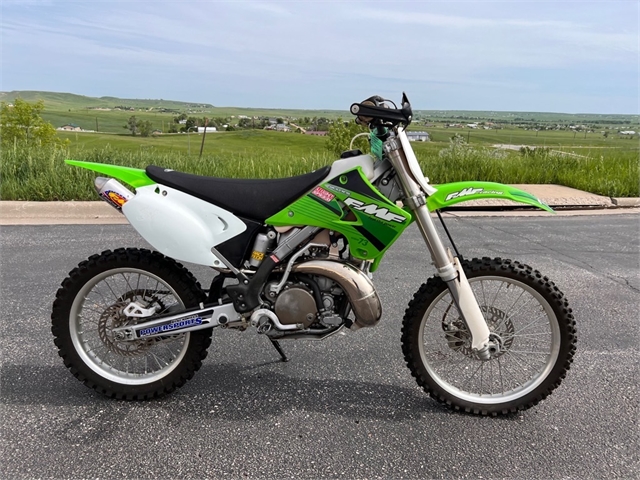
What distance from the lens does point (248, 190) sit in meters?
2.57

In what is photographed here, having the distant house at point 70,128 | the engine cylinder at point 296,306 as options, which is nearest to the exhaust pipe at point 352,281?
the engine cylinder at point 296,306

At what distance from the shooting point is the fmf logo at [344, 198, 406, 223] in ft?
8.16

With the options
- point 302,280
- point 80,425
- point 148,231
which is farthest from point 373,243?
point 80,425

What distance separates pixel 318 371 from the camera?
3.12 meters

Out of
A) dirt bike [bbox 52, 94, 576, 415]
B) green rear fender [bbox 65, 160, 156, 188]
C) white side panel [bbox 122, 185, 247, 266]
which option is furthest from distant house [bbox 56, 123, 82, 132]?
white side panel [bbox 122, 185, 247, 266]

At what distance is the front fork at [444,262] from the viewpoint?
2.49 metres

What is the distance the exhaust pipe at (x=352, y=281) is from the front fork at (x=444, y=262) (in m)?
0.39

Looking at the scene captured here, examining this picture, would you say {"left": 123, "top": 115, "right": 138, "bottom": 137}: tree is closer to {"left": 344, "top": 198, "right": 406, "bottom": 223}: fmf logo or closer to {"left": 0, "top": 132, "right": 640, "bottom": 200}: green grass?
{"left": 0, "top": 132, "right": 640, "bottom": 200}: green grass

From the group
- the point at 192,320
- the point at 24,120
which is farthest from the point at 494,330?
the point at 24,120

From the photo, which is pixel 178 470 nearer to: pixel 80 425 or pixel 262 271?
pixel 80 425

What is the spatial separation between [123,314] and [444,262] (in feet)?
5.90

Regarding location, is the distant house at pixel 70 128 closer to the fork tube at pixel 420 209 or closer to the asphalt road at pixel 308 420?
the asphalt road at pixel 308 420

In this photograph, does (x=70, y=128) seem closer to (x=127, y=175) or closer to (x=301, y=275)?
(x=127, y=175)

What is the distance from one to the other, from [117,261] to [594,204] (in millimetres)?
8462
